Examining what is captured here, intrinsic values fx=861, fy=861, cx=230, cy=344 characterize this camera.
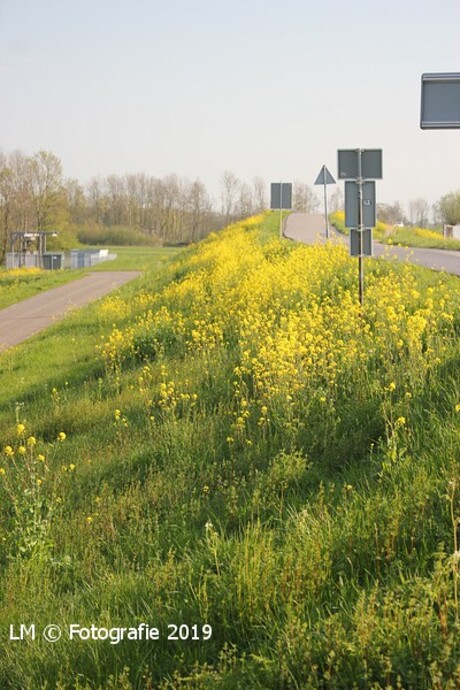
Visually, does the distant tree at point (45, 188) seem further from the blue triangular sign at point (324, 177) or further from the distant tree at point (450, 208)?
the blue triangular sign at point (324, 177)

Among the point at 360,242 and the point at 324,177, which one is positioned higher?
the point at 324,177

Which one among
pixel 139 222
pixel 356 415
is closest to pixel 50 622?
pixel 356 415

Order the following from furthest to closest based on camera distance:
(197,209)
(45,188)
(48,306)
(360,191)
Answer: (197,209) < (45,188) < (48,306) < (360,191)

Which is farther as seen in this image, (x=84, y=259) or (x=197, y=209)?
(x=197, y=209)

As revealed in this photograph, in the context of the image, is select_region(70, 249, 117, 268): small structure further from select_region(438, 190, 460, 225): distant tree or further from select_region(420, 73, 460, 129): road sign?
select_region(420, 73, 460, 129): road sign

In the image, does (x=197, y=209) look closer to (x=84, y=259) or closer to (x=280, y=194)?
(x=84, y=259)

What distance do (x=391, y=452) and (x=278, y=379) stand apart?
322 centimetres

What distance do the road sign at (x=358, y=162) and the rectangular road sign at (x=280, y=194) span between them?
15723 millimetres

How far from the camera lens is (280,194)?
28.0m

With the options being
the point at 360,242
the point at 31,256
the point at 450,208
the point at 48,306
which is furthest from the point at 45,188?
the point at 360,242

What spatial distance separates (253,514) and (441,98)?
3.73 meters

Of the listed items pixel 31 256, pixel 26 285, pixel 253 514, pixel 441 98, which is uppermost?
pixel 441 98

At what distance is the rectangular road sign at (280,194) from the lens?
27812 mm

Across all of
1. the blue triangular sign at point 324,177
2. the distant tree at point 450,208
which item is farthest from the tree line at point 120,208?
the blue triangular sign at point 324,177
